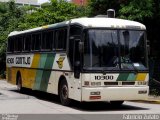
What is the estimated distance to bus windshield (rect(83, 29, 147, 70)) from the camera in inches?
604

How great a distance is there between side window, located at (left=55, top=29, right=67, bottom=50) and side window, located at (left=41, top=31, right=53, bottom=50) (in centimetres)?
72

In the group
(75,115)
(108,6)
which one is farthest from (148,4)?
(75,115)

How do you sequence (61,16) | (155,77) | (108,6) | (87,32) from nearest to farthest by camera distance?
(87,32), (155,77), (108,6), (61,16)

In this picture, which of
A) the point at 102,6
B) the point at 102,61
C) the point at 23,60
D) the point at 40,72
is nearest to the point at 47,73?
the point at 40,72

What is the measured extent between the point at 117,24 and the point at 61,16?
20.1 metres

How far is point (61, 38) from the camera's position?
17.7 m

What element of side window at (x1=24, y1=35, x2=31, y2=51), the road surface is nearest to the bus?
the road surface

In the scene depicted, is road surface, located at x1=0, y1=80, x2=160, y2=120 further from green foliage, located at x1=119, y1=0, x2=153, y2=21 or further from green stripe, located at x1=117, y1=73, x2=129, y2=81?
green foliage, located at x1=119, y1=0, x2=153, y2=21

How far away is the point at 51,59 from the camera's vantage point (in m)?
18.6

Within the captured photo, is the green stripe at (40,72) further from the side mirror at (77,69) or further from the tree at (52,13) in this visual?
the tree at (52,13)

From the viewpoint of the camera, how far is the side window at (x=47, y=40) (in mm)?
18906

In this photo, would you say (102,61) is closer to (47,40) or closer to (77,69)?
(77,69)

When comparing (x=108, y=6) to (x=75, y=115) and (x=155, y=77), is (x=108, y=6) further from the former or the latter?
(x=75, y=115)

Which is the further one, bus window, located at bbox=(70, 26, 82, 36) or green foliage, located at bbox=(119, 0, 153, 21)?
green foliage, located at bbox=(119, 0, 153, 21)
